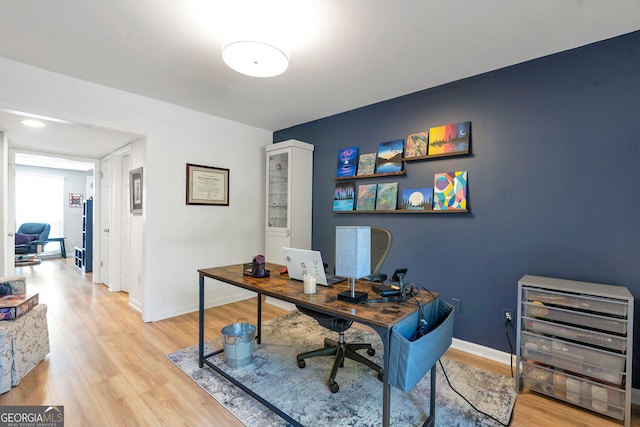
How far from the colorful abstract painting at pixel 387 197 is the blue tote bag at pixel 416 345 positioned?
4.99 ft

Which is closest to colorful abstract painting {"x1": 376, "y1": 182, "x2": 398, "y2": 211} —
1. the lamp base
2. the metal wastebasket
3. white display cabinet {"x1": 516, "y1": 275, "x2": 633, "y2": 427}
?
white display cabinet {"x1": 516, "y1": 275, "x2": 633, "y2": 427}

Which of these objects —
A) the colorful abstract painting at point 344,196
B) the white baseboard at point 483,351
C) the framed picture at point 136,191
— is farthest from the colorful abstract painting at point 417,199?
the framed picture at point 136,191

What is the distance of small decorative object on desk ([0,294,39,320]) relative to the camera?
6.55 feet

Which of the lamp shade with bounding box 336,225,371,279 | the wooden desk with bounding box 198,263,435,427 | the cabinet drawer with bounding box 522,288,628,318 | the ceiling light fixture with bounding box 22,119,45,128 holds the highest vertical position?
the ceiling light fixture with bounding box 22,119,45,128

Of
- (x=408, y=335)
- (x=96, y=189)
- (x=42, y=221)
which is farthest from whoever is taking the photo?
(x=42, y=221)

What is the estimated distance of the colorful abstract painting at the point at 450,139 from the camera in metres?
2.58

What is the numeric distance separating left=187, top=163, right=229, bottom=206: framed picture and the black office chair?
2213 millimetres

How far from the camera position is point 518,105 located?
2.35m

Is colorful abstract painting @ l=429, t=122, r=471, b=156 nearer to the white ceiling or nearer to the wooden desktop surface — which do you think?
the white ceiling

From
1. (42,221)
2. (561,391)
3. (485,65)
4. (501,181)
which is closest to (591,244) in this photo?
(501,181)

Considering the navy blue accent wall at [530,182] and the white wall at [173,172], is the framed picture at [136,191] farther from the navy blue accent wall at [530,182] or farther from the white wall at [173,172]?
the navy blue accent wall at [530,182]

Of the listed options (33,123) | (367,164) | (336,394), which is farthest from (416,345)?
(33,123)

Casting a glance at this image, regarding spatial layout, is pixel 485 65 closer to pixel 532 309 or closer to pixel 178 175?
pixel 532 309

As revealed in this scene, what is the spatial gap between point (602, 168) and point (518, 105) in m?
0.75
